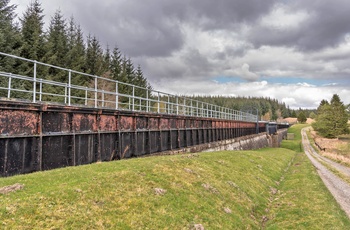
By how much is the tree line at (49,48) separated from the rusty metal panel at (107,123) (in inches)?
372

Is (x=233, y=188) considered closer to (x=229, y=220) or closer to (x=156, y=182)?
(x=229, y=220)

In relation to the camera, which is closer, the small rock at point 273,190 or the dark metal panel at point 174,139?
the small rock at point 273,190

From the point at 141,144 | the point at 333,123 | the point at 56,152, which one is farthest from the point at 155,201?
the point at 333,123

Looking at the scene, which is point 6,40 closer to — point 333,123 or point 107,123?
point 107,123

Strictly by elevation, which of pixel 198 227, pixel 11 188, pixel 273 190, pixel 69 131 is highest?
pixel 69 131

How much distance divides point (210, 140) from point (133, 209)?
29.6m

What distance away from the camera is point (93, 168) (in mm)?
12672

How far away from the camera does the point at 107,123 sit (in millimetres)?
17453

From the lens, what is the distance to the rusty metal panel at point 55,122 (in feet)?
43.5

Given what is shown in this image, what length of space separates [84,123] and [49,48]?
32.8 m

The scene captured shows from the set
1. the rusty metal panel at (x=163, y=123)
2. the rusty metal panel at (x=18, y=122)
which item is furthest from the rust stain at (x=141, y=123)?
the rusty metal panel at (x=18, y=122)

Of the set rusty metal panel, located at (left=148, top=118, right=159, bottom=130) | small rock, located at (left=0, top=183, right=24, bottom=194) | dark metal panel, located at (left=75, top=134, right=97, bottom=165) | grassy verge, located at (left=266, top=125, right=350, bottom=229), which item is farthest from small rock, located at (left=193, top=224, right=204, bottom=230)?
rusty metal panel, located at (left=148, top=118, right=159, bottom=130)

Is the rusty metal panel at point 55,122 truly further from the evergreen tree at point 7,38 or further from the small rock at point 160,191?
the evergreen tree at point 7,38

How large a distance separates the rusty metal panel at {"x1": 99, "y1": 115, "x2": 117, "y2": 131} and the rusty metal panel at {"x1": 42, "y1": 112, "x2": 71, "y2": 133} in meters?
2.60
